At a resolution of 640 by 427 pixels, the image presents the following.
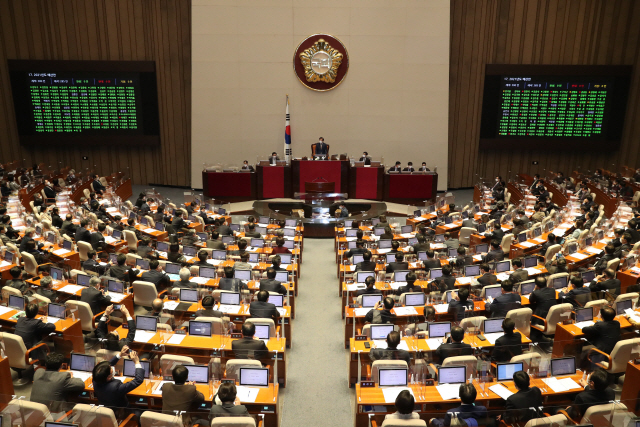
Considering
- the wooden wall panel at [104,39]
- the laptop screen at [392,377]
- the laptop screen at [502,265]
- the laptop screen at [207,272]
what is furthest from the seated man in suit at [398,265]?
the wooden wall panel at [104,39]

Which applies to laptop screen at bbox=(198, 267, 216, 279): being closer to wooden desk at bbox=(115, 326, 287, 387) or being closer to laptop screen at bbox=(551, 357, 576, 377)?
wooden desk at bbox=(115, 326, 287, 387)

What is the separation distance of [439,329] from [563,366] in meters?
1.57

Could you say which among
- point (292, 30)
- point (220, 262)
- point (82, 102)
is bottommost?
point (220, 262)

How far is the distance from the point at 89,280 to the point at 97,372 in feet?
12.8

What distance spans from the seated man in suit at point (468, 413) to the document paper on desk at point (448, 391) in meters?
0.56

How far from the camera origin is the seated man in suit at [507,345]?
20.8 feet

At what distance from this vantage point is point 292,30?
1912 centimetres

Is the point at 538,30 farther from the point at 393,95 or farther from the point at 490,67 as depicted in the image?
the point at 393,95

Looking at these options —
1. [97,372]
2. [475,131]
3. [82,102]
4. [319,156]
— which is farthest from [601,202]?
[82,102]

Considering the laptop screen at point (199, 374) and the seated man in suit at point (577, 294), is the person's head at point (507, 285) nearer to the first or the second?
the seated man in suit at point (577, 294)

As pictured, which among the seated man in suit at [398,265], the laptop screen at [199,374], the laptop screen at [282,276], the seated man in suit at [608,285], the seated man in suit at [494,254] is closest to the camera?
the laptop screen at [199,374]

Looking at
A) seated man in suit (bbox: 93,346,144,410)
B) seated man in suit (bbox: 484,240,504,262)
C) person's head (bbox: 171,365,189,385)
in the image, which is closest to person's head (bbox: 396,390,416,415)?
person's head (bbox: 171,365,189,385)

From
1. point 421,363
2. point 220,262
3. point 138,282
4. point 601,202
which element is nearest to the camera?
point 421,363

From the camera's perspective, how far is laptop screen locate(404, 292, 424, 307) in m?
8.09
